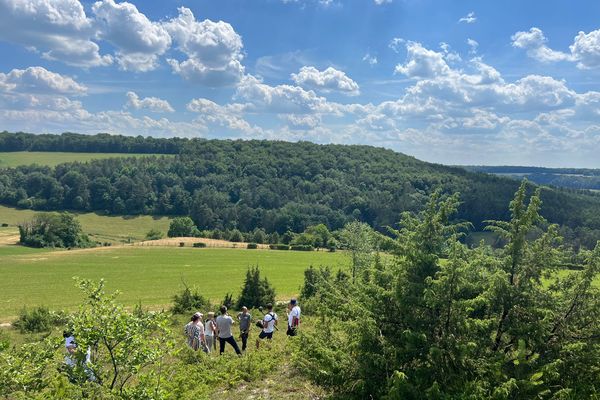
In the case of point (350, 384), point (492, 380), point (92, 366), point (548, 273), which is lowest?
point (350, 384)

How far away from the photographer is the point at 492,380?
7.59 m

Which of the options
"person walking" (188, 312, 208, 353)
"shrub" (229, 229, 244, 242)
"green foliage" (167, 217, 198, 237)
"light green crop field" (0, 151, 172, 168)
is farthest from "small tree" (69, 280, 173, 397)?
"light green crop field" (0, 151, 172, 168)

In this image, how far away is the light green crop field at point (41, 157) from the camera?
499 ft

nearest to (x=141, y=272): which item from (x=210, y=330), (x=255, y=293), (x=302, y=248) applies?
(x=255, y=293)

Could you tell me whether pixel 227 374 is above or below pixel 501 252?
below

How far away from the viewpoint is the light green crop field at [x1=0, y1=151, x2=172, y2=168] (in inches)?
5989

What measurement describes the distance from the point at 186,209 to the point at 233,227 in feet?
65.3

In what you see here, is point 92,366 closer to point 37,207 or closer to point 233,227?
point 233,227

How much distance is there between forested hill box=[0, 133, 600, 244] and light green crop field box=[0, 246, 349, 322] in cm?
4187

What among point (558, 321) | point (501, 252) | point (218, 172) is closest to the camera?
point (558, 321)

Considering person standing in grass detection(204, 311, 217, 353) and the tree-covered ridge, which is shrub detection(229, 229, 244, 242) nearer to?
person standing in grass detection(204, 311, 217, 353)

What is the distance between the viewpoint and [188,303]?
90.3ft

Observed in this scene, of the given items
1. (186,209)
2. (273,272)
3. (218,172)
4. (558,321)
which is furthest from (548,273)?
(218,172)

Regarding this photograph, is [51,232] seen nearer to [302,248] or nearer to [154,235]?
[154,235]
